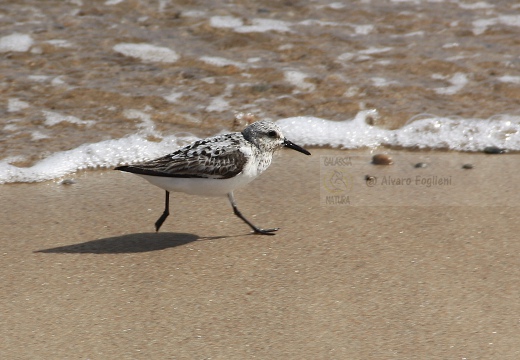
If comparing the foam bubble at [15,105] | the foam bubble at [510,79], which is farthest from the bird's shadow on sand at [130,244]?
the foam bubble at [510,79]

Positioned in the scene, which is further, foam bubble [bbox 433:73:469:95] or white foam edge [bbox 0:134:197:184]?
foam bubble [bbox 433:73:469:95]

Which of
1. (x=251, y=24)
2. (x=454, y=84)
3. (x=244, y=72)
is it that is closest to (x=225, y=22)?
(x=251, y=24)

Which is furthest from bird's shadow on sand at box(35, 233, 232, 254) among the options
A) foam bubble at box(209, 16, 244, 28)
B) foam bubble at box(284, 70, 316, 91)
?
foam bubble at box(209, 16, 244, 28)

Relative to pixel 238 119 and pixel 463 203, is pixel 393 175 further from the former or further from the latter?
pixel 238 119

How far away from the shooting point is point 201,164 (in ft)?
16.1

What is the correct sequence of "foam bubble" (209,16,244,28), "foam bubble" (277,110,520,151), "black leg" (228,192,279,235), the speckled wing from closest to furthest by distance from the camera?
the speckled wing
"black leg" (228,192,279,235)
"foam bubble" (277,110,520,151)
"foam bubble" (209,16,244,28)

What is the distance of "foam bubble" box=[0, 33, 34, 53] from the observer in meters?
8.65

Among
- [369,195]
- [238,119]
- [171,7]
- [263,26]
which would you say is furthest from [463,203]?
[171,7]

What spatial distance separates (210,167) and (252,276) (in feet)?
2.64

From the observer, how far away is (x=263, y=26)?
9.46m

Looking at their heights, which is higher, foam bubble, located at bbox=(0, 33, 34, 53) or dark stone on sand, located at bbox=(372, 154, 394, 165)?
foam bubble, located at bbox=(0, 33, 34, 53)

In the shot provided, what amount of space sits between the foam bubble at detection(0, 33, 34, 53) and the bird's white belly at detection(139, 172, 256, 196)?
4480 millimetres

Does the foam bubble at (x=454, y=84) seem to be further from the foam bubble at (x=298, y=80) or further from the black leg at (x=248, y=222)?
the black leg at (x=248, y=222)

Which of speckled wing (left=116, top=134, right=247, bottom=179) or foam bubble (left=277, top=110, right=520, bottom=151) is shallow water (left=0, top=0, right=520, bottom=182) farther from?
speckled wing (left=116, top=134, right=247, bottom=179)
